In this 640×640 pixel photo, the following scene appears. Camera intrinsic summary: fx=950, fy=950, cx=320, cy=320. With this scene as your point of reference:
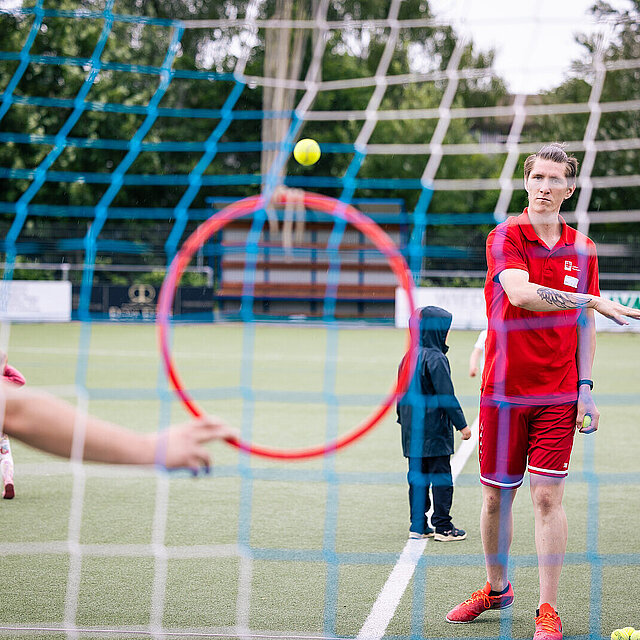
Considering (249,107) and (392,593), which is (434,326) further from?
(249,107)

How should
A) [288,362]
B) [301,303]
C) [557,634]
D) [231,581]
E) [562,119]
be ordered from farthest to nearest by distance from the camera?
[301,303], [562,119], [288,362], [231,581], [557,634]

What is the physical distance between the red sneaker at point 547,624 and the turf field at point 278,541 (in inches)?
7.9

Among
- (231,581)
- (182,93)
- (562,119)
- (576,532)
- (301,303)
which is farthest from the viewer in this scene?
(182,93)

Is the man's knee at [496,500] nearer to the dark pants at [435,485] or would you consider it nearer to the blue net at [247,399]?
the blue net at [247,399]

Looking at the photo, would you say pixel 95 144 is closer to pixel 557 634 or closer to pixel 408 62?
pixel 557 634

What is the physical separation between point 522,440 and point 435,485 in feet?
5.27

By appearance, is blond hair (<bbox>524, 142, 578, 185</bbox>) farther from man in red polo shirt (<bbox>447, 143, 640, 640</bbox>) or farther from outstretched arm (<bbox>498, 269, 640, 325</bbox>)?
outstretched arm (<bbox>498, 269, 640, 325</bbox>)

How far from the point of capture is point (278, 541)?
5812 millimetres

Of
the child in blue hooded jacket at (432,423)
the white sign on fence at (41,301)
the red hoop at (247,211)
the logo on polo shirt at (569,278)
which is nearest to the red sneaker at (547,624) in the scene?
the red hoop at (247,211)

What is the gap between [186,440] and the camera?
7.14ft

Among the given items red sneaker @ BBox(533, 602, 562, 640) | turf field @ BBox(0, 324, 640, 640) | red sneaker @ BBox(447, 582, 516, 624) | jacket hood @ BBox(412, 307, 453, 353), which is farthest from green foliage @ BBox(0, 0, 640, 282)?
red sneaker @ BBox(533, 602, 562, 640)

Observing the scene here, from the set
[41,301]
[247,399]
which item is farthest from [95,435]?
[41,301]

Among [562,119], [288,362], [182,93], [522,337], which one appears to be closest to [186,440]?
[522,337]

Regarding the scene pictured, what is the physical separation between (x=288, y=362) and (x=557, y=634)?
1236 cm
